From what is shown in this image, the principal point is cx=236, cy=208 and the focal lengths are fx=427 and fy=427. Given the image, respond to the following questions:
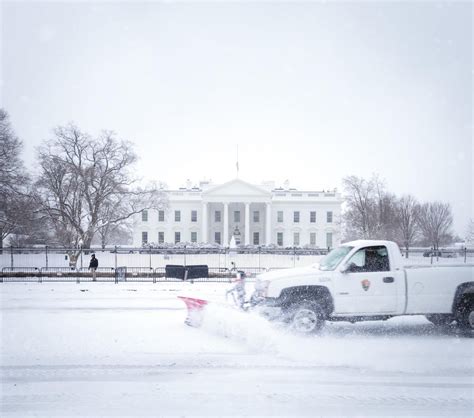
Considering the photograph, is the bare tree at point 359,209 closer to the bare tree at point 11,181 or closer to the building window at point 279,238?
the building window at point 279,238

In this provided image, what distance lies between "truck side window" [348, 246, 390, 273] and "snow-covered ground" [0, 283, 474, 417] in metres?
1.38

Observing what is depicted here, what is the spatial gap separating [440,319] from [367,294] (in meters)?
1.97

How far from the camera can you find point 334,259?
8906 millimetres

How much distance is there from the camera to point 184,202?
70250mm

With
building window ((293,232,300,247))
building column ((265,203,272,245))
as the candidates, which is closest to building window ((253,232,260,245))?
building column ((265,203,272,245))

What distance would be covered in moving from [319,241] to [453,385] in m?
65.5

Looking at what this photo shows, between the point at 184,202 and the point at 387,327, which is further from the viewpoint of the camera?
the point at 184,202

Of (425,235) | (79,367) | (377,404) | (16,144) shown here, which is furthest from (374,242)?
(425,235)

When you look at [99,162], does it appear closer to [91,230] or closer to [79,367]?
[91,230]

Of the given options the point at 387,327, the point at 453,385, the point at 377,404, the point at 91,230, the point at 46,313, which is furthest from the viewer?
the point at 91,230

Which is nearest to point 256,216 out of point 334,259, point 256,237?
point 256,237

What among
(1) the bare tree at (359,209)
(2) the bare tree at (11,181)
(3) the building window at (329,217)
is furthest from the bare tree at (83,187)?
(3) the building window at (329,217)

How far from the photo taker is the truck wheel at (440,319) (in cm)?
877

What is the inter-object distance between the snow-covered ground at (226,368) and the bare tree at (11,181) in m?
25.4
